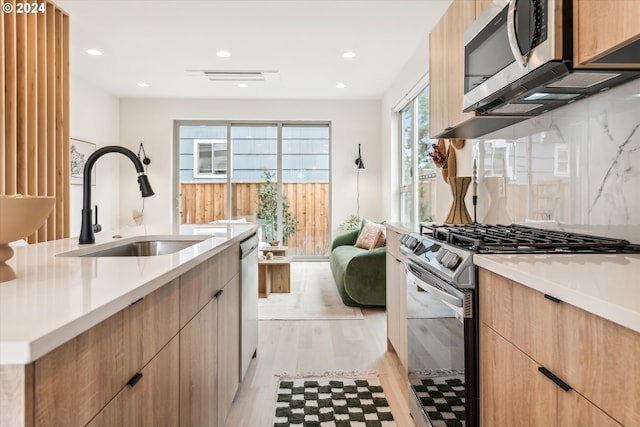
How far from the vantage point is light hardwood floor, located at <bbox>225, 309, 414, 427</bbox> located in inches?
81.5

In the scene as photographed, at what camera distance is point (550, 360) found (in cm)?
91

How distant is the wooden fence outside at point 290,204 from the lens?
663 cm

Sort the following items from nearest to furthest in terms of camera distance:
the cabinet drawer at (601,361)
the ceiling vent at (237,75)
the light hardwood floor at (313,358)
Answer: the cabinet drawer at (601,361) → the light hardwood floor at (313,358) → the ceiling vent at (237,75)

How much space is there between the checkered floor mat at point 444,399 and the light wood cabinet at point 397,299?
0.55 m

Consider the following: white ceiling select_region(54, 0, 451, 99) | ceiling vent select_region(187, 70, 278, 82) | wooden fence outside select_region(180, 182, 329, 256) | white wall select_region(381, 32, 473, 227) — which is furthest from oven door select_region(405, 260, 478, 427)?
wooden fence outside select_region(180, 182, 329, 256)

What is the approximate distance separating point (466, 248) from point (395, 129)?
4.65 m

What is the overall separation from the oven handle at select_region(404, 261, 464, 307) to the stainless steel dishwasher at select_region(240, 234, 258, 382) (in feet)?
3.16

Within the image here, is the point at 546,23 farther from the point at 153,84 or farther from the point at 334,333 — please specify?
the point at 153,84

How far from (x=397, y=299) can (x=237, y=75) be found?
3839mm

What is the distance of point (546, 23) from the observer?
1238mm

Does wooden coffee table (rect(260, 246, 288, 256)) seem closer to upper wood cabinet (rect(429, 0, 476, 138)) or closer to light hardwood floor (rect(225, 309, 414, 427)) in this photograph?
light hardwood floor (rect(225, 309, 414, 427))

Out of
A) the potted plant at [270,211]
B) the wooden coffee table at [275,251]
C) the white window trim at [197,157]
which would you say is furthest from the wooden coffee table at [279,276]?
the white window trim at [197,157]

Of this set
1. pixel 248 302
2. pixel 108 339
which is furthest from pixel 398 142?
pixel 108 339

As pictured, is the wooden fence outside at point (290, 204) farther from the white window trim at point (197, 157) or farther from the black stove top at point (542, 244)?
the black stove top at point (542, 244)
